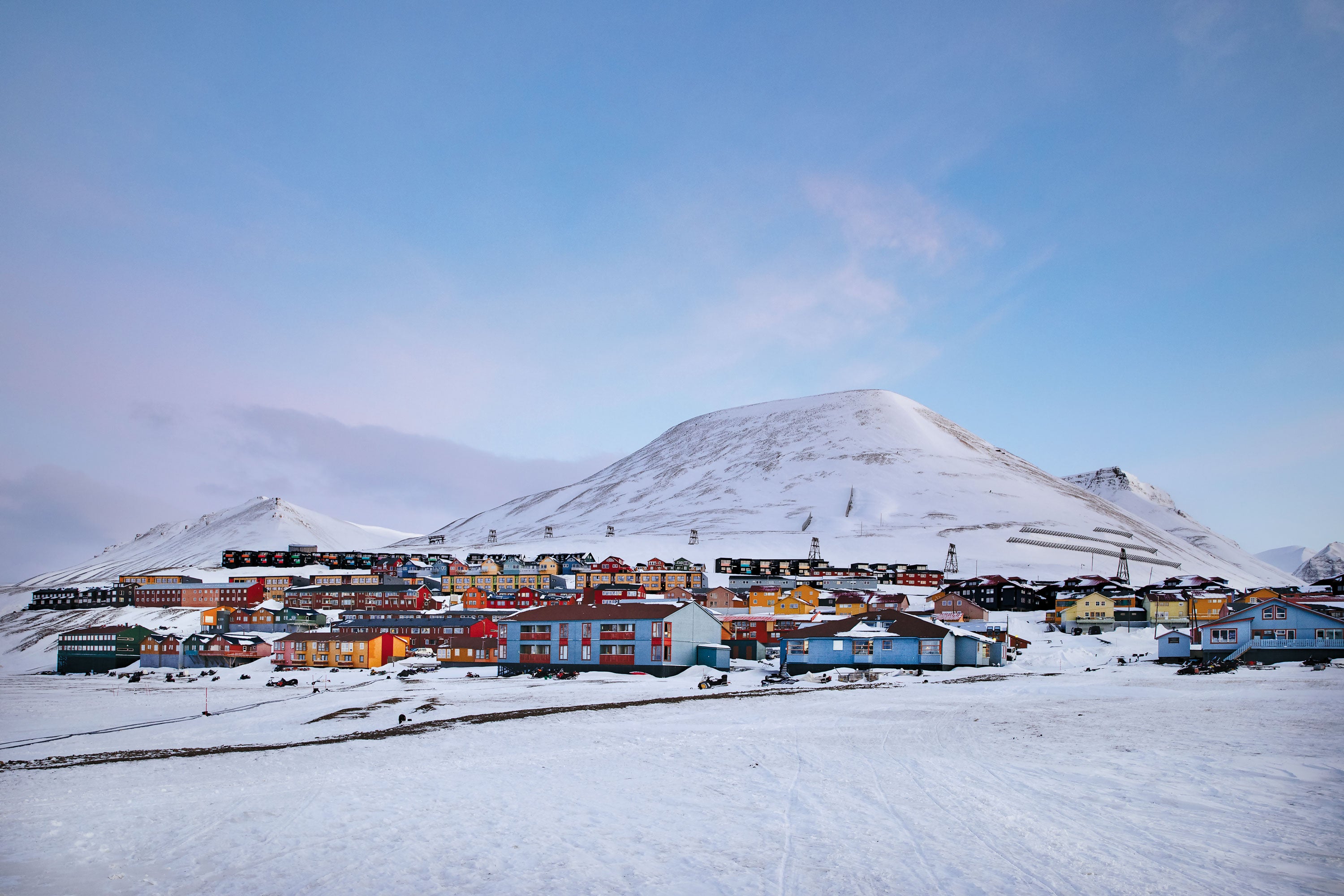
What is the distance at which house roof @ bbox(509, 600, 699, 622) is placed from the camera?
173 ft

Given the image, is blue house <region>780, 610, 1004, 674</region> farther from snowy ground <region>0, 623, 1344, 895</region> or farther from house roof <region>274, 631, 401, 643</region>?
house roof <region>274, 631, 401, 643</region>

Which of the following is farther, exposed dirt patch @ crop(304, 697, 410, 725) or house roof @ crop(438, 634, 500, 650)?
house roof @ crop(438, 634, 500, 650)

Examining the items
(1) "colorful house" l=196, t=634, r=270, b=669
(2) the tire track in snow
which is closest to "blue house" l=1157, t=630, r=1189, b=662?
(2) the tire track in snow

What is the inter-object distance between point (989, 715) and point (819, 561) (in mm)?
A: 108586

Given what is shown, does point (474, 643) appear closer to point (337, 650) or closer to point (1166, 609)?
point (337, 650)

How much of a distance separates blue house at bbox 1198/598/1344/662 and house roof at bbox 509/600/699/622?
32.3 metres

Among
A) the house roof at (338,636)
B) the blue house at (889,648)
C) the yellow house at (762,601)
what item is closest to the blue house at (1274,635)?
the blue house at (889,648)

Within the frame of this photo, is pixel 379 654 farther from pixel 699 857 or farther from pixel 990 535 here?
pixel 990 535

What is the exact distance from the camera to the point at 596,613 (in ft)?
178

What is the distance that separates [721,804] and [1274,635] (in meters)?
51.0

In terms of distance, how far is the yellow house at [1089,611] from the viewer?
81562 mm

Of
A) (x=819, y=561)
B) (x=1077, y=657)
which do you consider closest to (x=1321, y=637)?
(x=1077, y=657)

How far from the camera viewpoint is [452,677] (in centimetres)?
4956

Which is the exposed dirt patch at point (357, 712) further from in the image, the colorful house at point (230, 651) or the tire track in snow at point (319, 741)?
the colorful house at point (230, 651)
